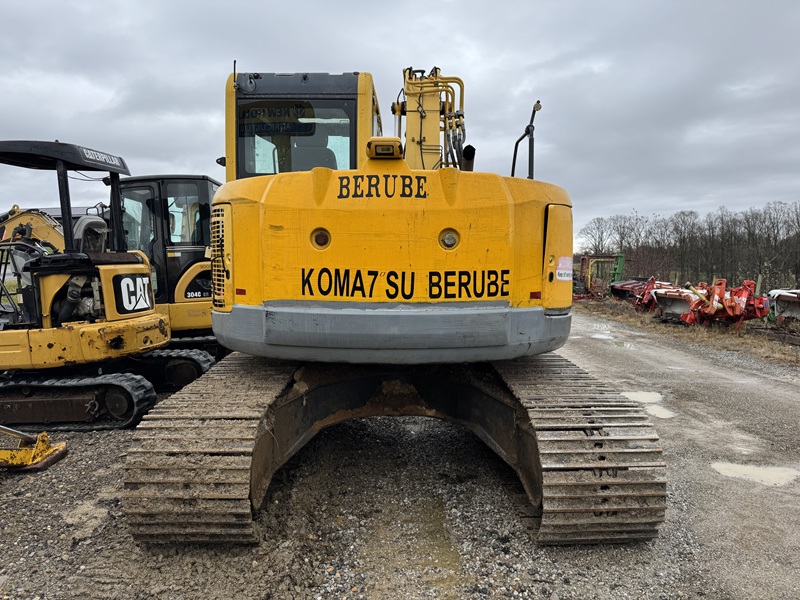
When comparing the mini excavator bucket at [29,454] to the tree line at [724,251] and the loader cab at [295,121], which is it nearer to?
the loader cab at [295,121]

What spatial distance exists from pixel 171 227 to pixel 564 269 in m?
5.39

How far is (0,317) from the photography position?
5.27 meters

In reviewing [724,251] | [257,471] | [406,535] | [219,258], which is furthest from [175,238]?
[724,251]

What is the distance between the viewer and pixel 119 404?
Answer: 16.8 ft

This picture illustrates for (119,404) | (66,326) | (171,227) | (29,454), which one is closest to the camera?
(29,454)

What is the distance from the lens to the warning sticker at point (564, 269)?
3.03 meters

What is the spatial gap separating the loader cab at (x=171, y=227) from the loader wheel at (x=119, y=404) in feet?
6.22

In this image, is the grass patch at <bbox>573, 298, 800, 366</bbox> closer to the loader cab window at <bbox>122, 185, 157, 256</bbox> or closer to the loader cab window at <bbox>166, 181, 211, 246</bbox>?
the loader cab window at <bbox>166, 181, 211, 246</bbox>

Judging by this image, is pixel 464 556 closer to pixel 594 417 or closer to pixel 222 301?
pixel 594 417

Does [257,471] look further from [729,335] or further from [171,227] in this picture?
[729,335]

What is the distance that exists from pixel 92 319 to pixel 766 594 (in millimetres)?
5485

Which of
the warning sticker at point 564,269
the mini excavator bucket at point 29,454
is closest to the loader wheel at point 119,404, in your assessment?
the mini excavator bucket at point 29,454

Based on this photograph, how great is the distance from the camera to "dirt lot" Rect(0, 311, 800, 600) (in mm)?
2469

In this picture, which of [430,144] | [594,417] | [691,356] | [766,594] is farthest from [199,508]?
[691,356]
